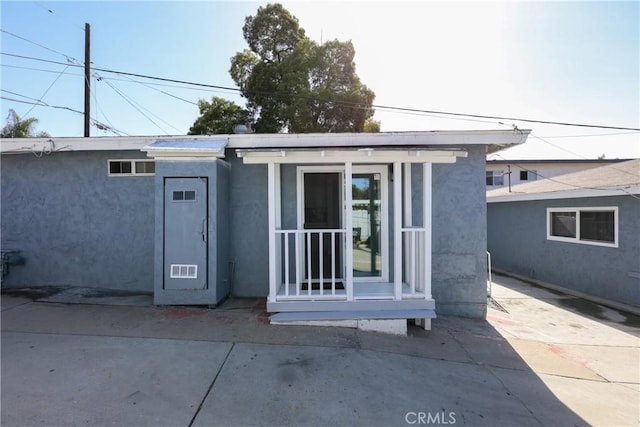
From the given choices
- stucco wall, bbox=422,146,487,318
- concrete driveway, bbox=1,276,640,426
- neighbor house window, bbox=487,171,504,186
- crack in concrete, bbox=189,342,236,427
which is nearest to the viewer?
crack in concrete, bbox=189,342,236,427

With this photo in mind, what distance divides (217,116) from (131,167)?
12.8 m

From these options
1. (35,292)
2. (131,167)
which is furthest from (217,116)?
(35,292)

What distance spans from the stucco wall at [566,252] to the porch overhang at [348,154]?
18.7ft

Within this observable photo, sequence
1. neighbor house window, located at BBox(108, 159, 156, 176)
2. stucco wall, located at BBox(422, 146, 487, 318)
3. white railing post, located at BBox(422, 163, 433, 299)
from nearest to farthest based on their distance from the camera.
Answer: white railing post, located at BBox(422, 163, 433, 299) < stucco wall, located at BBox(422, 146, 487, 318) < neighbor house window, located at BBox(108, 159, 156, 176)

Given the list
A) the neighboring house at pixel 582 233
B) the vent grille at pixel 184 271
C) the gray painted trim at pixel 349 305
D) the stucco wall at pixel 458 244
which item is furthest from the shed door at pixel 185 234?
the neighboring house at pixel 582 233

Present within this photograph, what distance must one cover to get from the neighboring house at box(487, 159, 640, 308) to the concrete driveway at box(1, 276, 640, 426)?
3.08 metres

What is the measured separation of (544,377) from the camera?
367 cm

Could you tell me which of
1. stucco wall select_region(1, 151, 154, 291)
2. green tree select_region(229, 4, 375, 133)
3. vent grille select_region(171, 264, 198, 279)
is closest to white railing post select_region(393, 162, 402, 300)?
vent grille select_region(171, 264, 198, 279)

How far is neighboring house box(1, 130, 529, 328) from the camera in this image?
15.0ft

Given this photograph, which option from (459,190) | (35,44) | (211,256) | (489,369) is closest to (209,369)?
(211,256)

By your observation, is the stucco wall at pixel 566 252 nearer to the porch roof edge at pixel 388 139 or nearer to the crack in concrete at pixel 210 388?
the porch roof edge at pixel 388 139

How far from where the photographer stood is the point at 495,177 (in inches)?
773

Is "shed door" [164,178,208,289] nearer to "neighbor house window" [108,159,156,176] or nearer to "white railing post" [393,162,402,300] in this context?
"neighbor house window" [108,159,156,176]

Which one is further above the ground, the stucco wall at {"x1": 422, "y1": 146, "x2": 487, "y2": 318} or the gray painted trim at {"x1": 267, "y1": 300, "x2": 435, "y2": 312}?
the stucco wall at {"x1": 422, "y1": 146, "x2": 487, "y2": 318}
